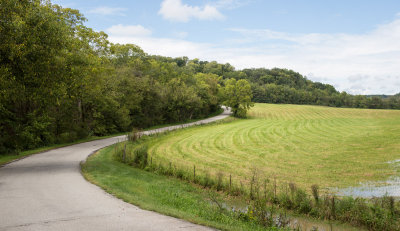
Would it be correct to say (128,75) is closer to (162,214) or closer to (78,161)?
(78,161)

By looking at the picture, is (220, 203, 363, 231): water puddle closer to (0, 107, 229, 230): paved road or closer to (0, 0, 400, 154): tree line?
(0, 107, 229, 230): paved road

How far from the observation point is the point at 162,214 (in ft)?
28.6

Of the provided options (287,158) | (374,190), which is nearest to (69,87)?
(287,158)

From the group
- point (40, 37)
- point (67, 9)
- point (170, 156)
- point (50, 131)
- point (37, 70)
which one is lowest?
point (170, 156)

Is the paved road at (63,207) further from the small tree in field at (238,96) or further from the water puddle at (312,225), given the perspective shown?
the small tree in field at (238,96)

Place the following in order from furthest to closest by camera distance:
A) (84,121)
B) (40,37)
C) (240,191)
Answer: (84,121), (40,37), (240,191)

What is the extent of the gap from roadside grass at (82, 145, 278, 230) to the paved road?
1.62ft

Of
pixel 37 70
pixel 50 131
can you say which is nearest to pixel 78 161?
pixel 37 70

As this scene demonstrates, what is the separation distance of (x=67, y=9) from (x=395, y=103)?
13589 centimetres

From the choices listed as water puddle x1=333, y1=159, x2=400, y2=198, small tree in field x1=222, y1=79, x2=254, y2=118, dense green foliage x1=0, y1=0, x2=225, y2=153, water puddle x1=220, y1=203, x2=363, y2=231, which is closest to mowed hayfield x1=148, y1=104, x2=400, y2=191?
water puddle x1=333, y1=159, x2=400, y2=198

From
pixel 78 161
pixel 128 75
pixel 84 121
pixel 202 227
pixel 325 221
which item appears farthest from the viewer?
pixel 128 75

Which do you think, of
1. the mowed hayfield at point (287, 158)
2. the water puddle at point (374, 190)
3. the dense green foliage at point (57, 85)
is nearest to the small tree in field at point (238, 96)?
the dense green foliage at point (57, 85)

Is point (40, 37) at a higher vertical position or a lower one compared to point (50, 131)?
higher

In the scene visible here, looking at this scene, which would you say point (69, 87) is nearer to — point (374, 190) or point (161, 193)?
point (161, 193)
